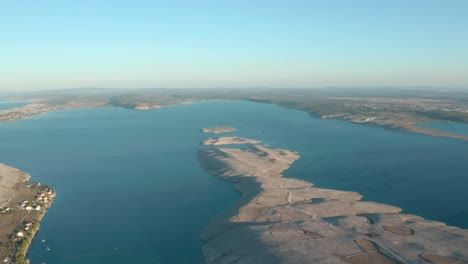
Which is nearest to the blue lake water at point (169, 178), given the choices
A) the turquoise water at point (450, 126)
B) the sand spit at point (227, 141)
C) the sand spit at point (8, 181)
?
the sand spit at point (8, 181)

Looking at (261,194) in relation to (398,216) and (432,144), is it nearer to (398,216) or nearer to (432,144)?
(398,216)

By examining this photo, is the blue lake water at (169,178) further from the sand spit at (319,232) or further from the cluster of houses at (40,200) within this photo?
the sand spit at (319,232)

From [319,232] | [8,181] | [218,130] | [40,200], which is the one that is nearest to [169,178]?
[40,200]

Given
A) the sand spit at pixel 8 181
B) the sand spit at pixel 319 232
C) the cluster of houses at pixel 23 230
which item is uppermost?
the sand spit at pixel 319 232

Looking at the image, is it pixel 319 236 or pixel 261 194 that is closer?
pixel 319 236

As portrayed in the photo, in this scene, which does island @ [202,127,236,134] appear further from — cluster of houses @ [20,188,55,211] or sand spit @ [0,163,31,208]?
cluster of houses @ [20,188,55,211]

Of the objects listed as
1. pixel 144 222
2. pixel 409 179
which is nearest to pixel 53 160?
pixel 144 222
